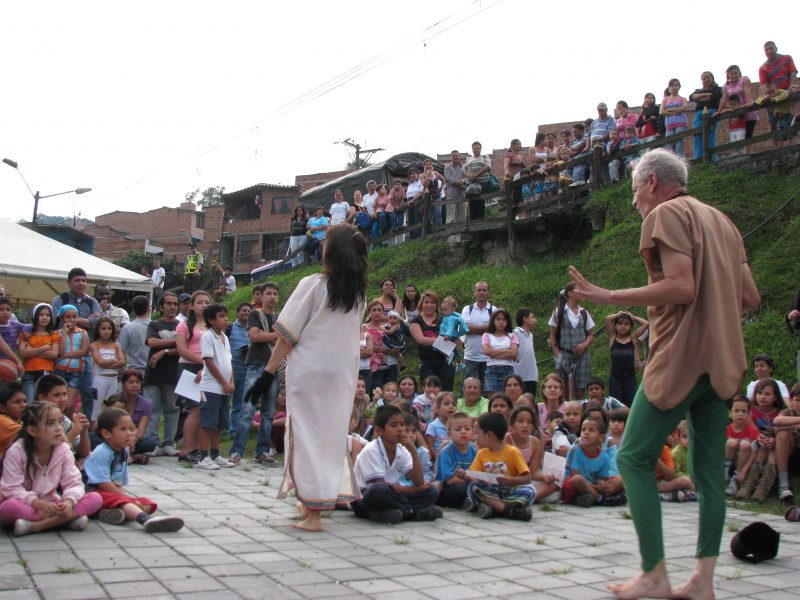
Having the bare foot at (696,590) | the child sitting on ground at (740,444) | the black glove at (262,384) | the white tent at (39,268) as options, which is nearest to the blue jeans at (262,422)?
the black glove at (262,384)

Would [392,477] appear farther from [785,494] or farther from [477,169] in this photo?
[477,169]

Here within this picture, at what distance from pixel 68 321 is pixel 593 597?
7.21m

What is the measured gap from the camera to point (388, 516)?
5.41m

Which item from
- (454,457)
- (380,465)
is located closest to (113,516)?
(380,465)

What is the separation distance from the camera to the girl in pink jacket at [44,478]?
4.63 metres

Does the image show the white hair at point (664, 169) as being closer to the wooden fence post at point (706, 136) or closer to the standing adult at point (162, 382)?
the standing adult at point (162, 382)

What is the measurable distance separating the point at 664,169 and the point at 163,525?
11.3 feet

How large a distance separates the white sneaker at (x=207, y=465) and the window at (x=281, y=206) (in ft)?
137

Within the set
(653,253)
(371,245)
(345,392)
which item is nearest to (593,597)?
(653,253)

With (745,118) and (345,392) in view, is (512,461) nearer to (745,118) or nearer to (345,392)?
(345,392)

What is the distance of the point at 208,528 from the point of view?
4.91 meters

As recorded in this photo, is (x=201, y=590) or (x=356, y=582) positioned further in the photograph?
(x=356, y=582)

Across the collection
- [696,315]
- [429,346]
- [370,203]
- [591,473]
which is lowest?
[591,473]

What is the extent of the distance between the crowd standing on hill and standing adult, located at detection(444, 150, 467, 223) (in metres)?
5.52
